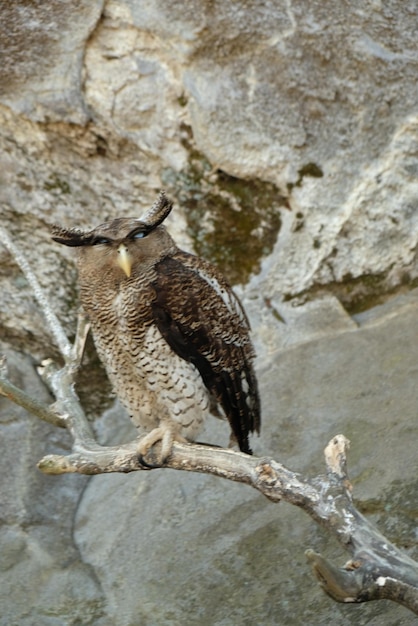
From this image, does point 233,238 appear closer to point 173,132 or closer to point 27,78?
point 173,132

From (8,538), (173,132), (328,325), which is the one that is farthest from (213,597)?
(173,132)

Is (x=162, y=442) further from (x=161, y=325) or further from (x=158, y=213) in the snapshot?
(x=158, y=213)

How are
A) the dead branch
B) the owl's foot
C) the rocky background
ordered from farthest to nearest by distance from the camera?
the rocky background → the owl's foot → the dead branch

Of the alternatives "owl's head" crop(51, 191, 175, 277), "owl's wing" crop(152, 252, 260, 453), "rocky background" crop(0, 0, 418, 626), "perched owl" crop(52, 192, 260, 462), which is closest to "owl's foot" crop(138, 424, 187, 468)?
"perched owl" crop(52, 192, 260, 462)

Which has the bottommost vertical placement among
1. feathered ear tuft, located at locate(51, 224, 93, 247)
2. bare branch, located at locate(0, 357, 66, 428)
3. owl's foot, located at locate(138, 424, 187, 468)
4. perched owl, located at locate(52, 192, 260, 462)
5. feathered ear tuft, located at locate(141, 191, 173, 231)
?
bare branch, located at locate(0, 357, 66, 428)

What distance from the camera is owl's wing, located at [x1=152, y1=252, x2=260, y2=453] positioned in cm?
365

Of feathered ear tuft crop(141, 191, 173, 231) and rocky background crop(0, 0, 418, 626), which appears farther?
rocky background crop(0, 0, 418, 626)

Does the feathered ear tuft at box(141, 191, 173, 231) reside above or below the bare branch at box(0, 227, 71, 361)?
above

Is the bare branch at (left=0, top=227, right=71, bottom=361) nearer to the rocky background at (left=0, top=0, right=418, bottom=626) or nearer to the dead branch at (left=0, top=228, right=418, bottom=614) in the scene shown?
the dead branch at (left=0, top=228, right=418, bottom=614)

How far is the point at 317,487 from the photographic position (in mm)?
2893

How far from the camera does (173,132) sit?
5.08 m

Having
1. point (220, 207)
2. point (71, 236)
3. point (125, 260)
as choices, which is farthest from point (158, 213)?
point (220, 207)

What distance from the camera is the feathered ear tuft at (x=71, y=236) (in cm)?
362

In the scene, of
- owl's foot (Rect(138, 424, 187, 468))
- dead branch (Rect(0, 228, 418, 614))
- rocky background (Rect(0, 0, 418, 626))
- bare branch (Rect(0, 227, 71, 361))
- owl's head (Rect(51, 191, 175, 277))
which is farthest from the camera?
rocky background (Rect(0, 0, 418, 626))
